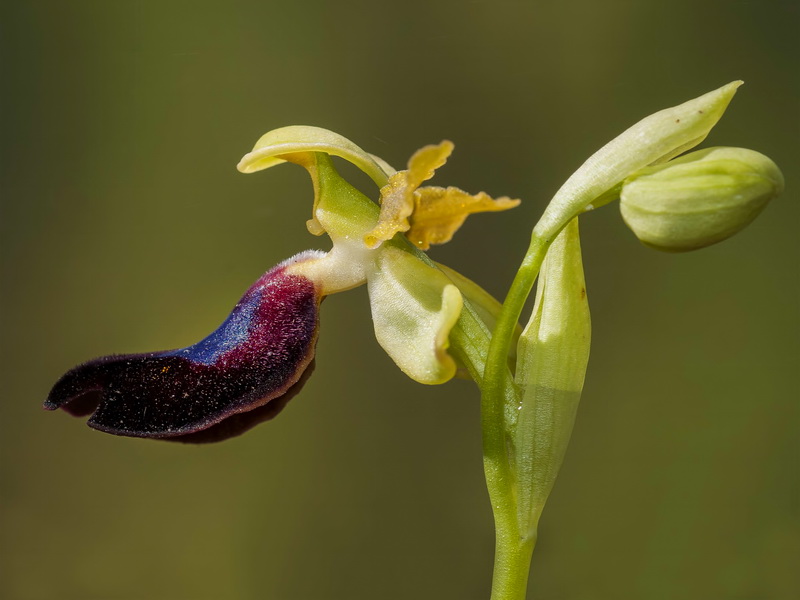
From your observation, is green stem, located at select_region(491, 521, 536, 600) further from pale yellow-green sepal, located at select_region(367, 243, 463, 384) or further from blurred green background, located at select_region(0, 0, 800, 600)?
blurred green background, located at select_region(0, 0, 800, 600)

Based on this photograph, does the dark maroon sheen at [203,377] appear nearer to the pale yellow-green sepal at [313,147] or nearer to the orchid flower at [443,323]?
the orchid flower at [443,323]

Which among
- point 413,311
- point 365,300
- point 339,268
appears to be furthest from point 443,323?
point 365,300

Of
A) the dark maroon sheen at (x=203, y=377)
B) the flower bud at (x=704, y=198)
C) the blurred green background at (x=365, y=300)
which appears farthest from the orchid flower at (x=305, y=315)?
the blurred green background at (x=365, y=300)

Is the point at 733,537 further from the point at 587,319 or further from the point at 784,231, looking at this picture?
the point at 587,319

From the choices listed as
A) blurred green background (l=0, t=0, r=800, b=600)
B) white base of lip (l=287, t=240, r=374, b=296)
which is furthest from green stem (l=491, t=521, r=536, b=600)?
blurred green background (l=0, t=0, r=800, b=600)

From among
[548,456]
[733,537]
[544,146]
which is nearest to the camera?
[548,456]

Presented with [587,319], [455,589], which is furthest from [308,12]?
[587,319]
